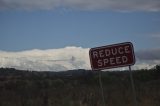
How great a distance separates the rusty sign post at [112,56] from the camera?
1347cm

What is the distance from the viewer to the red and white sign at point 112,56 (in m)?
13.5

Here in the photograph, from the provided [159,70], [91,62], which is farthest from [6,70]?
[91,62]

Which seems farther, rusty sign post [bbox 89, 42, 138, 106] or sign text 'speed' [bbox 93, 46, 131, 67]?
sign text 'speed' [bbox 93, 46, 131, 67]

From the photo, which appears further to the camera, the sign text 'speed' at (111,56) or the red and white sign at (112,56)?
the sign text 'speed' at (111,56)

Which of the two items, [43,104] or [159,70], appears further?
[159,70]

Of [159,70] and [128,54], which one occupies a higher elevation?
[159,70]

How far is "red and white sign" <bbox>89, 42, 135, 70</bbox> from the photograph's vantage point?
1348cm

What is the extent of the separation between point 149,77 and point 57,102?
44752mm

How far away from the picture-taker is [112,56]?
45.4 feet

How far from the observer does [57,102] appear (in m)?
23.8

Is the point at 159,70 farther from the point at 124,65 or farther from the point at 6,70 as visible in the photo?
the point at 6,70

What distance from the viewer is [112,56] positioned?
13828mm

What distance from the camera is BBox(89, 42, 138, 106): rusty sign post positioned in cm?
1347

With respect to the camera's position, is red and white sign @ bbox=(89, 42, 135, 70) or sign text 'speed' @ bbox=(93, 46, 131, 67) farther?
sign text 'speed' @ bbox=(93, 46, 131, 67)
